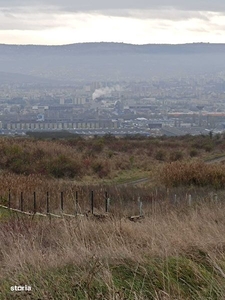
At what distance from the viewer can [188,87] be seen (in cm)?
16450

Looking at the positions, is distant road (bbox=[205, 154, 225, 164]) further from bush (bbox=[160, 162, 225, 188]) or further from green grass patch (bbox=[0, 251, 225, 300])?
green grass patch (bbox=[0, 251, 225, 300])

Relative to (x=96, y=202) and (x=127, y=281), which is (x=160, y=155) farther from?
(x=127, y=281)

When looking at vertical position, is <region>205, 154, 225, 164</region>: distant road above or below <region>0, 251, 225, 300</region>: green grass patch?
below

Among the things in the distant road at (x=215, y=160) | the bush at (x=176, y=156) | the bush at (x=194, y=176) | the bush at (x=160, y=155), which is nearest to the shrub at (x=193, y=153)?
the bush at (x=176, y=156)

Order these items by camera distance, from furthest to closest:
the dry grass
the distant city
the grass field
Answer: the distant city
the dry grass
the grass field

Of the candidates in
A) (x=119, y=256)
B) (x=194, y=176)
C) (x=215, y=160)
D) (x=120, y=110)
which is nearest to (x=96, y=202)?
(x=194, y=176)

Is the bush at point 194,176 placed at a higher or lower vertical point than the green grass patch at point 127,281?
lower

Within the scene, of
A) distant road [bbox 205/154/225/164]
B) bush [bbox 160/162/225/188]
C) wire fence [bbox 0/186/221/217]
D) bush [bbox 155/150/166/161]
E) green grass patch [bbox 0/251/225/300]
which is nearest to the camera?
green grass patch [bbox 0/251/225/300]

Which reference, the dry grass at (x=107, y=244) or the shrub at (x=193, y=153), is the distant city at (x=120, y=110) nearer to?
the shrub at (x=193, y=153)

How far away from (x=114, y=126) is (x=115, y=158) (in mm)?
38717

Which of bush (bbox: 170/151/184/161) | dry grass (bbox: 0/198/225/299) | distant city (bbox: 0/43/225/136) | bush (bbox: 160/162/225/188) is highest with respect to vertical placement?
dry grass (bbox: 0/198/225/299)

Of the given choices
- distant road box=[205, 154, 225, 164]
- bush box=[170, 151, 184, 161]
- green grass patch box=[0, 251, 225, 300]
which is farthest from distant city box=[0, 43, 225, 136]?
Answer: green grass patch box=[0, 251, 225, 300]

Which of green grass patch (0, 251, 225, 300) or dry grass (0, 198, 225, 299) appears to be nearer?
green grass patch (0, 251, 225, 300)

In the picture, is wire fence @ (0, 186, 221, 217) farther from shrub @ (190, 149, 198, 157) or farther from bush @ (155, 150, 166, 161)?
shrub @ (190, 149, 198, 157)
